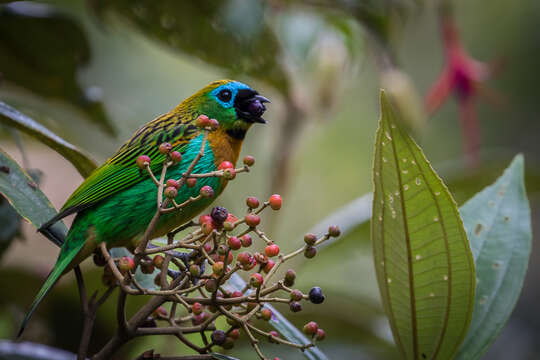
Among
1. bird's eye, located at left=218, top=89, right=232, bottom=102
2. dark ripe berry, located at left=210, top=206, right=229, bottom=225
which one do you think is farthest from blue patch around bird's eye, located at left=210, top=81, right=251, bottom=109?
dark ripe berry, located at left=210, top=206, right=229, bottom=225

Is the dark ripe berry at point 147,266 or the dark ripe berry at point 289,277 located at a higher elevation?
the dark ripe berry at point 289,277

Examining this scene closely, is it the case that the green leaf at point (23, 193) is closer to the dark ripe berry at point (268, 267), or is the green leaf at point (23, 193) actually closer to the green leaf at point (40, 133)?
the green leaf at point (40, 133)

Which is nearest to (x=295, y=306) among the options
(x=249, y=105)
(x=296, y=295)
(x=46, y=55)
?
(x=296, y=295)

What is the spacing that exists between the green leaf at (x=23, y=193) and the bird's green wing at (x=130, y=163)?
5 centimetres

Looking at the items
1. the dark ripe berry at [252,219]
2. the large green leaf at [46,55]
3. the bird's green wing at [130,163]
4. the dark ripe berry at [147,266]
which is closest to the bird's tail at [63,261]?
the bird's green wing at [130,163]

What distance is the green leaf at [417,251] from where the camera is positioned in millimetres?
1247

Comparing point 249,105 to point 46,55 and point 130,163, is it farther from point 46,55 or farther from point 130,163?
point 46,55

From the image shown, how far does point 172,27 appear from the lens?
2.37 metres

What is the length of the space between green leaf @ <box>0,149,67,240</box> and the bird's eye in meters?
0.68

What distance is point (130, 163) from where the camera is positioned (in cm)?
171

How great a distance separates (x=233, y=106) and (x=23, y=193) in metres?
0.73

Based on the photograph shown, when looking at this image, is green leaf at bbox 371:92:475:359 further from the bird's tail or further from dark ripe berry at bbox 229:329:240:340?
the bird's tail

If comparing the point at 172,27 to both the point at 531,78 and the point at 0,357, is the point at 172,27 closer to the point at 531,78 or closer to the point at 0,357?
the point at 0,357

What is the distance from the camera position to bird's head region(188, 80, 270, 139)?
6.20 feet
